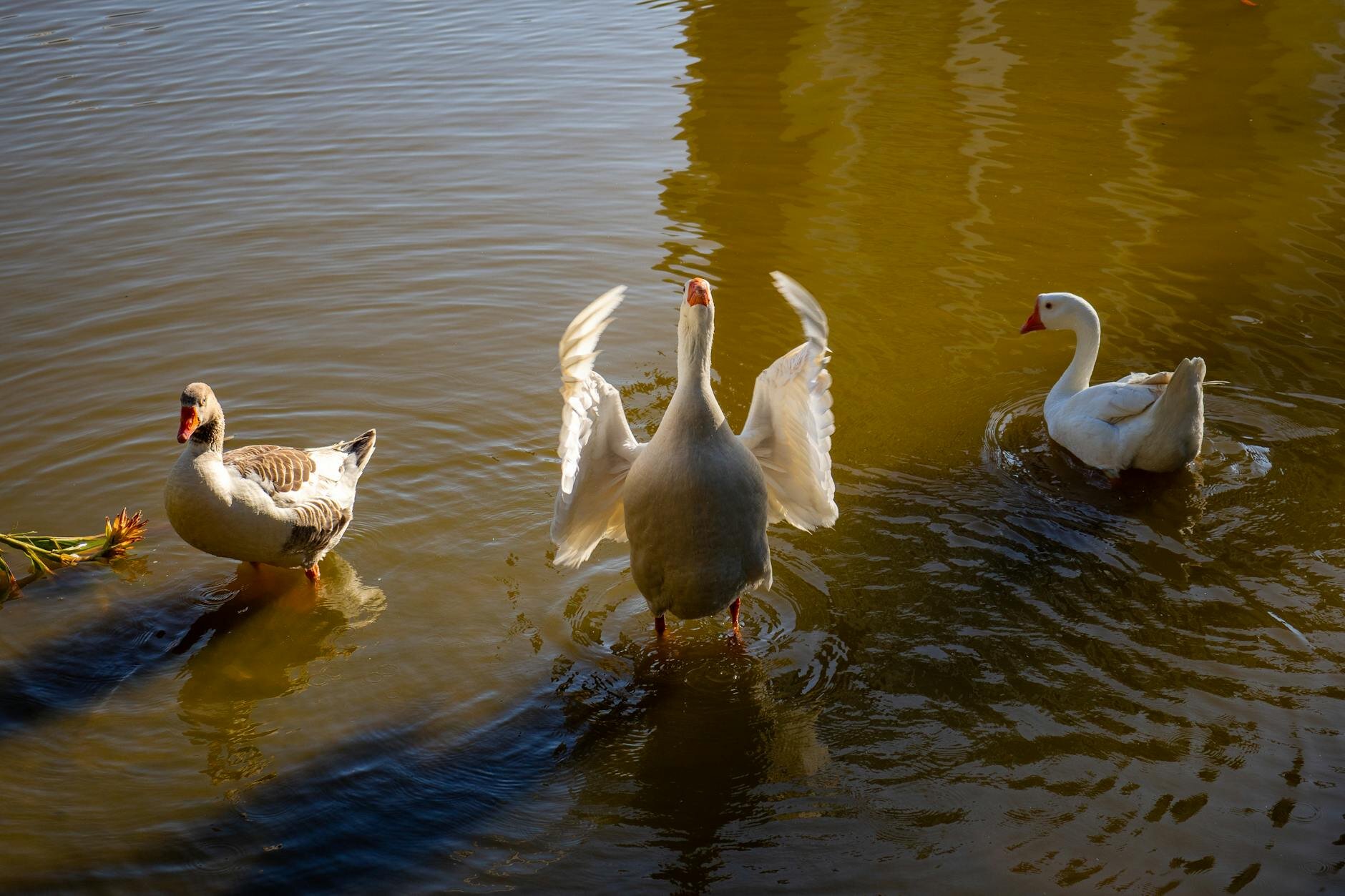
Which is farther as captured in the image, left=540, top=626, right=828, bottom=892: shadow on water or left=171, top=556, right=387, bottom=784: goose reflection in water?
left=171, top=556, right=387, bottom=784: goose reflection in water

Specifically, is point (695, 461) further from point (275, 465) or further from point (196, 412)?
point (196, 412)

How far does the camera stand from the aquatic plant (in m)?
5.49

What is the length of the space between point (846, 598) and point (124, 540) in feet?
12.1

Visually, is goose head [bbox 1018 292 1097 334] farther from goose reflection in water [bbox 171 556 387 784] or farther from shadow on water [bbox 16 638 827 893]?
goose reflection in water [bbox 171 556 387 784]

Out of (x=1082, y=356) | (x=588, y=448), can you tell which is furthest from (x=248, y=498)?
(x=1082, y=356)

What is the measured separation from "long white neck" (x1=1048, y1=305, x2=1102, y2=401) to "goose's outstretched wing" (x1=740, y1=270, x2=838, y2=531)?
7.15ft

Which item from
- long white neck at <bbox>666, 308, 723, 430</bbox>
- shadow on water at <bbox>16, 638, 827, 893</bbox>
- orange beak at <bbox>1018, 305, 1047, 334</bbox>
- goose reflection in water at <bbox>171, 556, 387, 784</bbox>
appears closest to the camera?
shadow on water at <bbox>16, 638, 827, 893</bbox>

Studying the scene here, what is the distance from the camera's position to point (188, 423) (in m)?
5.40

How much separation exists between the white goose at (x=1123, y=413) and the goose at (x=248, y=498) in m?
4.13

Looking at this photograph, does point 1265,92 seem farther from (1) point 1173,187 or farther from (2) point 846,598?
(2) point 846,598

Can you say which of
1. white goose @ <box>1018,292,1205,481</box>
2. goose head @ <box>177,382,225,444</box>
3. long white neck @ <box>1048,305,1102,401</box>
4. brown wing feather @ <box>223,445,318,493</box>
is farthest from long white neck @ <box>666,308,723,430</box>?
long white neck @ <box>1048,305,1102,401</box>

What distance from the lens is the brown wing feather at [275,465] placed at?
5.54 meters

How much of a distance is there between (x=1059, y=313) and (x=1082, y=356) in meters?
0.35

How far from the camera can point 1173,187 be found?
10.1 m
